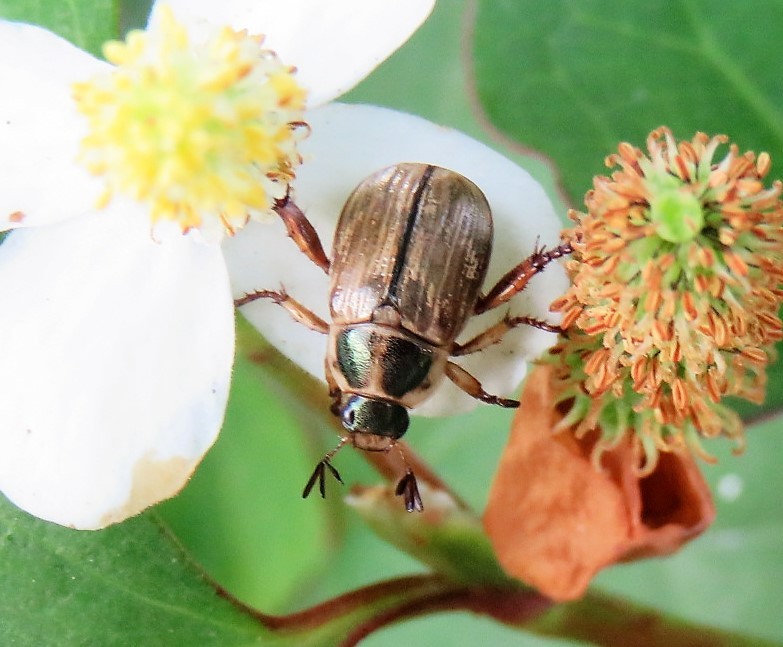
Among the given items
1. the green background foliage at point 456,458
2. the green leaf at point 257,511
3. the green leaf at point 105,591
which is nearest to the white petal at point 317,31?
the green background foliage at point 456,458

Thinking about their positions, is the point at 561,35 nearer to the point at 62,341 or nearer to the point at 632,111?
the point at 632,111

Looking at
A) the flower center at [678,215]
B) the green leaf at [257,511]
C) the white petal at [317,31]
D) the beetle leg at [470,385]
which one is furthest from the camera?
the green leaf at [257,511]

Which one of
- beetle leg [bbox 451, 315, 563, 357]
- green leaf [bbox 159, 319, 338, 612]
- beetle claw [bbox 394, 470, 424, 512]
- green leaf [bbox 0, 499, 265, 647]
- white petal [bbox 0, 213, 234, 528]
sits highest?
beetle leg [bbox 451, 315, 563, 357]

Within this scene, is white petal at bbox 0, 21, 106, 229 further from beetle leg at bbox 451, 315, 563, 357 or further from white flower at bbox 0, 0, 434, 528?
beetle leg at bbox 451, 315, 563, 357

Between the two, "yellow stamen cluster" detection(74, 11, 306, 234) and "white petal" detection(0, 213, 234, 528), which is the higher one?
"yellow stamen cluster" detection(74, 11, 306, 234)

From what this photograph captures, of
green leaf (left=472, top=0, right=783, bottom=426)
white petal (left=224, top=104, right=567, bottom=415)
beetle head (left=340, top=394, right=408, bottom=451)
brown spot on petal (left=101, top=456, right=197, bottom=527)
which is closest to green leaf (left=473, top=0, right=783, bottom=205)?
green leaf (left=472, top=0, right=783, bottom=426)

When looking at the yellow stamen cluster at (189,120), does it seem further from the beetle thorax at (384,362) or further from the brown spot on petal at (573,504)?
the brown spot on petal at (573,504)

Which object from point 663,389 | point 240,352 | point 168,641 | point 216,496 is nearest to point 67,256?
point 240,352
